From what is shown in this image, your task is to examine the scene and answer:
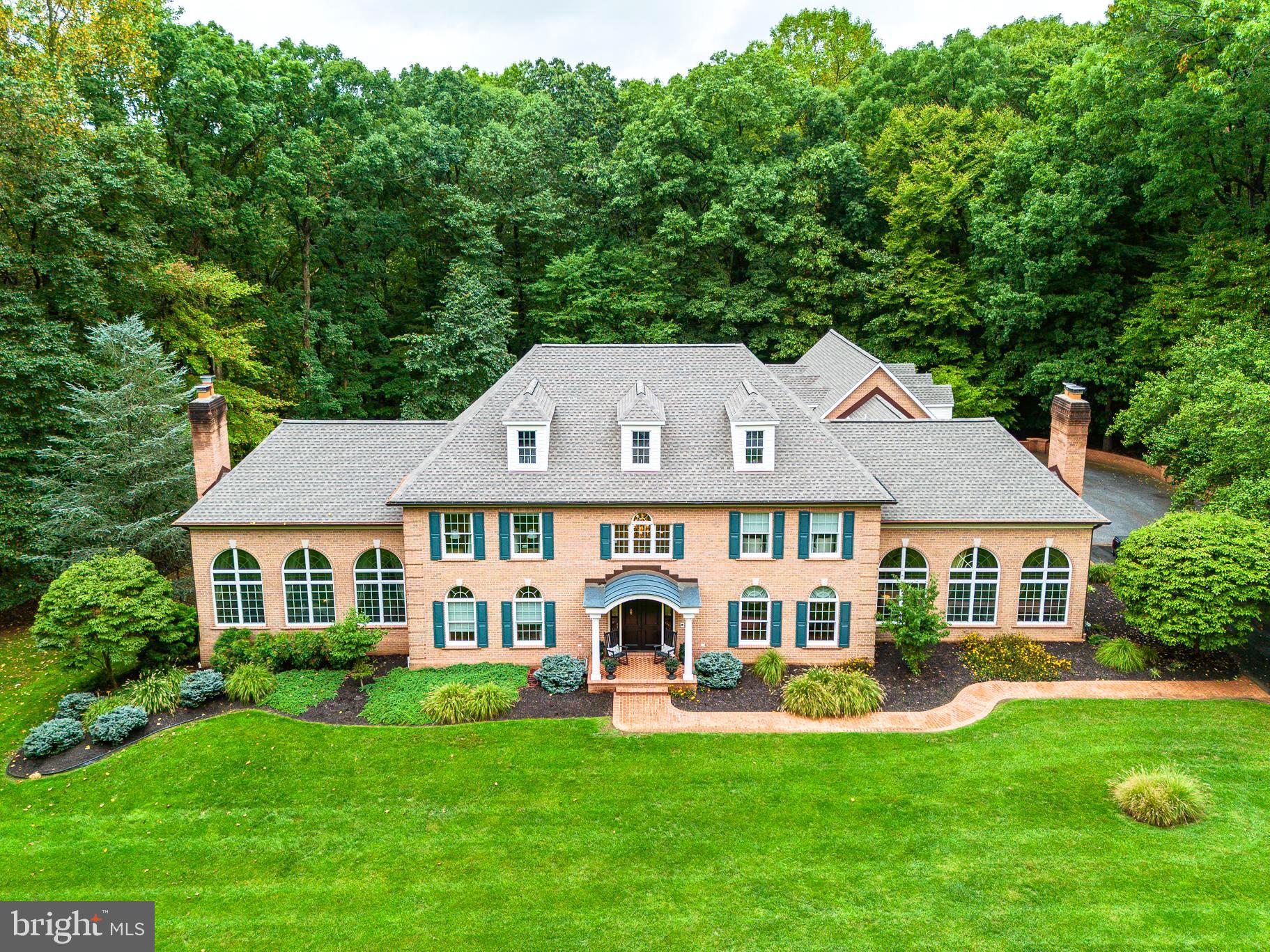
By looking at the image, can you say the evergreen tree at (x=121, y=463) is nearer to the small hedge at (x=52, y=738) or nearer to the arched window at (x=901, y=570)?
the small hedge at (x=52, y=738)

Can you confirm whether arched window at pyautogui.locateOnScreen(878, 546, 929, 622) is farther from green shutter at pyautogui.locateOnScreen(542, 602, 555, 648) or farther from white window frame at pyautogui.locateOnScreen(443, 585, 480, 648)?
white window frame at pyautogui.locateOnScreen(443, 585, 480, 648)

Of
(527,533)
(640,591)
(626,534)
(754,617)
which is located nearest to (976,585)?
(754,617)

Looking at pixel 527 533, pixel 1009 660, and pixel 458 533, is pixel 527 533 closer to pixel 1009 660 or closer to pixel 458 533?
pixel 458 533

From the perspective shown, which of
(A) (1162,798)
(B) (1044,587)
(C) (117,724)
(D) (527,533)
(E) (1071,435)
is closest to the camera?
(A) (1162,798)

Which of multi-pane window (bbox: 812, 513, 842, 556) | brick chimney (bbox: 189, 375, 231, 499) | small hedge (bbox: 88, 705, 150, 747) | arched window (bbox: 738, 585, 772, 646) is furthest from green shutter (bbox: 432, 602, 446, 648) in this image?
multi-pane window (bbox: 812, 513, 842, 556)

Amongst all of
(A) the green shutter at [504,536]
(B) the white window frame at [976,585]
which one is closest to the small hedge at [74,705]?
(A) the green shutter at [504,536]

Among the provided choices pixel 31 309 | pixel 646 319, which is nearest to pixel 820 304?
pixel 646 319
